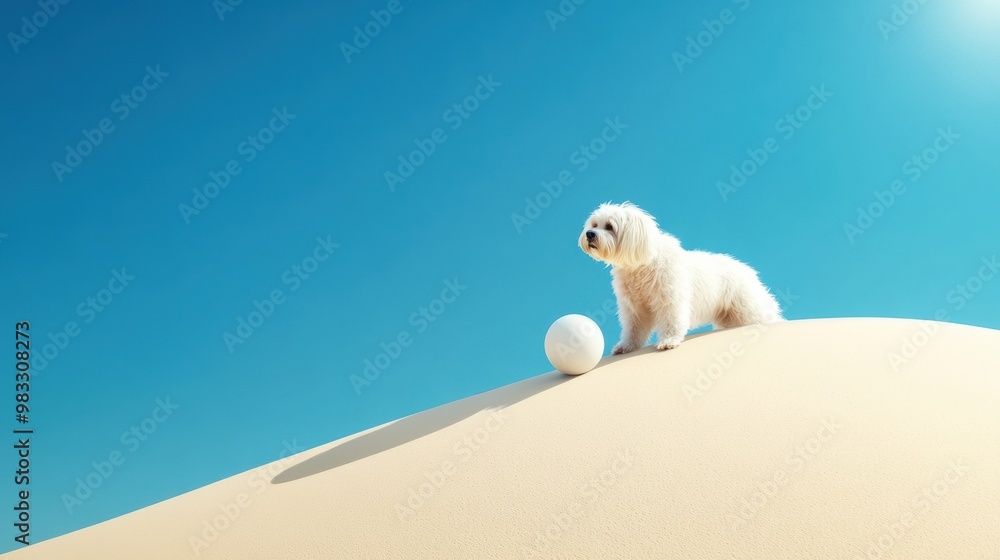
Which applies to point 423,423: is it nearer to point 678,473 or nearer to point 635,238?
point 635,238

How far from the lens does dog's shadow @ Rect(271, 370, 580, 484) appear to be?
536 cm

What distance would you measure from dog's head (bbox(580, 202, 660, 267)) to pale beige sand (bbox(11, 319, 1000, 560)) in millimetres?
968

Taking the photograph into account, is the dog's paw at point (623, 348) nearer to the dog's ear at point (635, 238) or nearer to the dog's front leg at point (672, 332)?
the dog's front leg at point (672, 332)

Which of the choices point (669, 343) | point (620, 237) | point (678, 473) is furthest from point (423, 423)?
point (678, 473)

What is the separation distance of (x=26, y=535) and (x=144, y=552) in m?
2.82

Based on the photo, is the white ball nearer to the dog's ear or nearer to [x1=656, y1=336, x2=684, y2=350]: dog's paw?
[x1=656, y1=336, x2=684, y2=350]: dog's paw

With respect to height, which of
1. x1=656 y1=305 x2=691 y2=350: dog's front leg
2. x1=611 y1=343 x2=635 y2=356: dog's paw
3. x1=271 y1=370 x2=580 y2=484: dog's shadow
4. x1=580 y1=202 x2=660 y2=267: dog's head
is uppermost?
x1=580 y1=202 x2=660 y2=267: dog's head

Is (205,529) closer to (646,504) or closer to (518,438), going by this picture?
(518,438)

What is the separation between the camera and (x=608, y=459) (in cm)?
402

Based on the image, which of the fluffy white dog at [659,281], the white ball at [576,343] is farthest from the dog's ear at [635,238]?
the white ball at [576,343]

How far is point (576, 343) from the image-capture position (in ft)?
18.4

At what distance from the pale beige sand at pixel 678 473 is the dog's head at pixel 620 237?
3.17 feet

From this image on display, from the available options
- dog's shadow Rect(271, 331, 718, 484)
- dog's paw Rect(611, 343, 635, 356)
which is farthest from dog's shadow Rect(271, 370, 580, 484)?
dog's paw Rect(611, 343, 635, 356)

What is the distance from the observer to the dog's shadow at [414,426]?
536 cm
